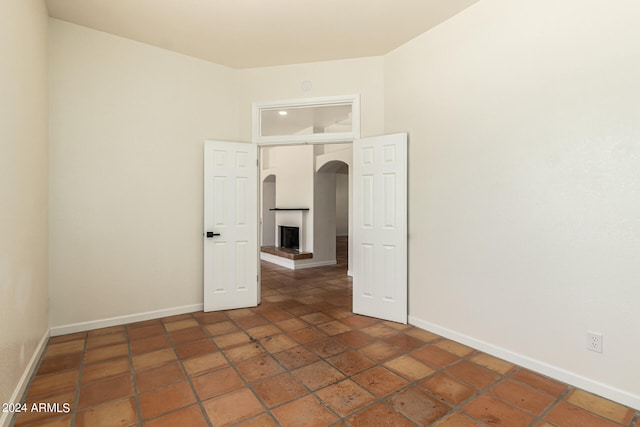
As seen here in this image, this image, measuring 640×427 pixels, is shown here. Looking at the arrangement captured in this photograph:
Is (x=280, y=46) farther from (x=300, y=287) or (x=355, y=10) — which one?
(x=300, y=287)

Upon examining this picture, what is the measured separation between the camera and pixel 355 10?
2906 mm

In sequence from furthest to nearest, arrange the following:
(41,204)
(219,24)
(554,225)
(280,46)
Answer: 1. (280,46)
2. (219,24)
3. (41,204)
4. (554,225)

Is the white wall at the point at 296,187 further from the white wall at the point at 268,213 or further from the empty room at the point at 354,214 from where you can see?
the empty room at the point at 354,214

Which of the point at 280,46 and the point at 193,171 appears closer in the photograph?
the point at 280,46

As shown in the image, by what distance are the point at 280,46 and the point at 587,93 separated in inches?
111

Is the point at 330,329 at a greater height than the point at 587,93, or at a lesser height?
lesser

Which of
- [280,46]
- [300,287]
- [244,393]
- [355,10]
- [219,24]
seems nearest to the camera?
[244,393]

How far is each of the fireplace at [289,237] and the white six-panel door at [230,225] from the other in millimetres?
3029

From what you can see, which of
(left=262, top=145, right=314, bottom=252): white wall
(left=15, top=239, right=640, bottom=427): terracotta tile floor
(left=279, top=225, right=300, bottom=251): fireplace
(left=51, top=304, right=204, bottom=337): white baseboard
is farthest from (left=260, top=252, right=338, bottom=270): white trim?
(left=15, top=239, right=640, bottom=427): terracotta tile floor

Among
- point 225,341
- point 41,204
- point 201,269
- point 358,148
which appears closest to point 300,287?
point 201,269

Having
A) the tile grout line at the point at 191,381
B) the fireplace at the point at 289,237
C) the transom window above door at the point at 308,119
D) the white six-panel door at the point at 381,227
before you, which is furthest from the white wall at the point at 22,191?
the fireplace at the point at 289,237

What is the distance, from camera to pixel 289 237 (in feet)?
23.9

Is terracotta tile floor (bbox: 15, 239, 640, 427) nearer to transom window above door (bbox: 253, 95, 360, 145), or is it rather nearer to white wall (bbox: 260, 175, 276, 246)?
transom window above door (bbox: 253, 95, 360, 145)

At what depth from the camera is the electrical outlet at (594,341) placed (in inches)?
83.0
